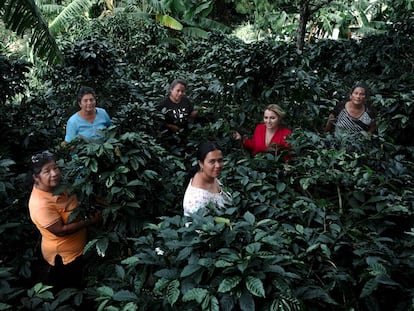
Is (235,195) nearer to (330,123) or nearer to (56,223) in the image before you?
(56,223)

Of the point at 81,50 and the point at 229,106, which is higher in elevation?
the point at 81,50

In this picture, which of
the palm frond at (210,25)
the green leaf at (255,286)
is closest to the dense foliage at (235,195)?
the green leaf at (255,286)

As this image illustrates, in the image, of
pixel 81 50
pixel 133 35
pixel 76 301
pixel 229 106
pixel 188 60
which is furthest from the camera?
pixel 133 35

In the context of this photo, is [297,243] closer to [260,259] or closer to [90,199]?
[260,259]

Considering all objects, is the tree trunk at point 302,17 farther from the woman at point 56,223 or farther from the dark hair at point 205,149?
the woman at point 56,223

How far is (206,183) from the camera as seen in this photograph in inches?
114

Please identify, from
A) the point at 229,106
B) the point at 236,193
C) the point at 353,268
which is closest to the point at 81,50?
the point at 229,106

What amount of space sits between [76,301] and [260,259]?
3.49ft

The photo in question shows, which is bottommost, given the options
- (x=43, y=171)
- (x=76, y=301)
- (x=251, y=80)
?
(x=76, y=301)

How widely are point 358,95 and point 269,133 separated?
3.76 ft

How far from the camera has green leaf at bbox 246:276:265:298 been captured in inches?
63.9

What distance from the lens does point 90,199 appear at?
9.51ft

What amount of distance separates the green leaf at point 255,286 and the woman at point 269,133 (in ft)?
7.44

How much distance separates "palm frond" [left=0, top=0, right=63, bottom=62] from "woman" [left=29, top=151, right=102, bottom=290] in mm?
1974
